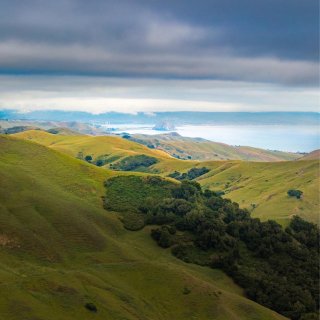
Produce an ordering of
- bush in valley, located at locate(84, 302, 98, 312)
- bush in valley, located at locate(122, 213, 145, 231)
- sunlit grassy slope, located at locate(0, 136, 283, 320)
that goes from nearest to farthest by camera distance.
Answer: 1. sunlit grassy slope, located at locate(0, 136, 283, 320)
2. bush in valley, located at locate(84, 302, 98, 312)
3. bush in valley, located at locate(122, 213, 145, 231)

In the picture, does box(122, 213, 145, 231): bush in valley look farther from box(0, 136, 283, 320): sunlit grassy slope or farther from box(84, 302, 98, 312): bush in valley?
box(84, 302, 98, 312): bush in valley

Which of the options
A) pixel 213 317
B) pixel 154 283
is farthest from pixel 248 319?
pixel 154 283

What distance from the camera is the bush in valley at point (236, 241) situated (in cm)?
11881

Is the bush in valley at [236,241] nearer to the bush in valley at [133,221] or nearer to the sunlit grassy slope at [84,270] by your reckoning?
the bush in valley at [133,221]

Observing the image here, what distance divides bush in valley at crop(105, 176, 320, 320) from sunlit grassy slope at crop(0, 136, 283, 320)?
5296 mm

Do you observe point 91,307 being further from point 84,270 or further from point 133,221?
point 133,221

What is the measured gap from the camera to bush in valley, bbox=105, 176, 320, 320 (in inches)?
4678

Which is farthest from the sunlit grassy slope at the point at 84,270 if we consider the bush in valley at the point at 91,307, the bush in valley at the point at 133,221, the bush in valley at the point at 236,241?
the bush in valley at the point at 236,241

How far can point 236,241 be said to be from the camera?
139500mm

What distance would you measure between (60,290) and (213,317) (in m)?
29.9

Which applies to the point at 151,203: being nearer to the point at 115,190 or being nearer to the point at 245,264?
the point at 115,190

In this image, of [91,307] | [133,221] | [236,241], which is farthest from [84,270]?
[236,241]

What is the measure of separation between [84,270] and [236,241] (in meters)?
55.7

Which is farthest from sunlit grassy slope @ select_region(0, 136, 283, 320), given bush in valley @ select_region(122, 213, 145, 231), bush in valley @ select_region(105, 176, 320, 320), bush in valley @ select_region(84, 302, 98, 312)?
bush in valley @ select_region(105, 176, 320, 320)
